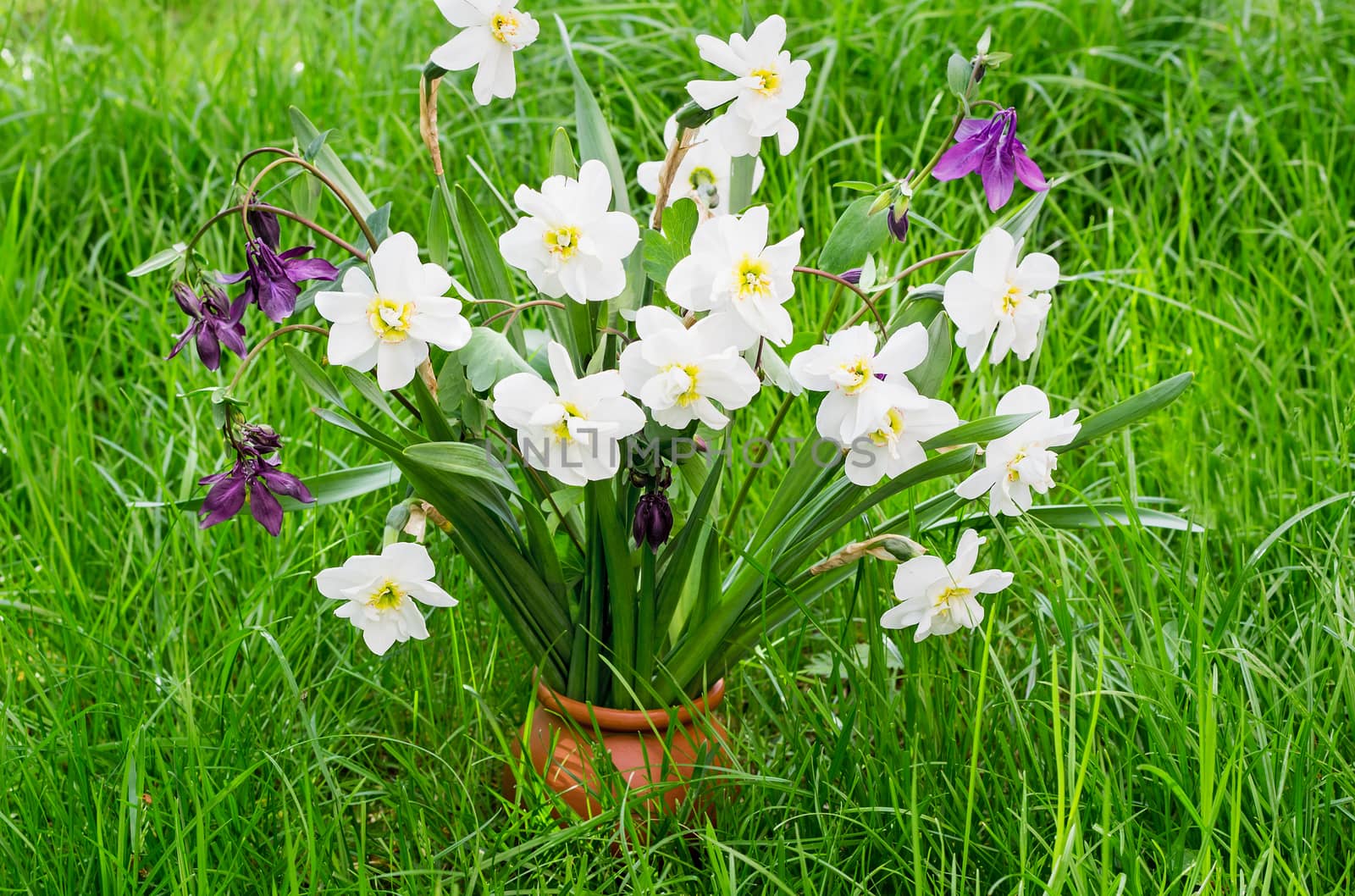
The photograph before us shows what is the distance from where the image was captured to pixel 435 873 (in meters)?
1.15

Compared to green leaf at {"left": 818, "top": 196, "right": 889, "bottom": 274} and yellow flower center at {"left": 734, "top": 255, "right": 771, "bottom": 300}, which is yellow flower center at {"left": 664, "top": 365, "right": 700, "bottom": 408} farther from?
green leaf at {"left": 818, "top": 196, "right": 889, "bottom": 274}

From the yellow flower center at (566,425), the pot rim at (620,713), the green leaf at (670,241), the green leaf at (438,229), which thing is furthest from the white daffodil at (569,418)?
the pot rim at (620,713)

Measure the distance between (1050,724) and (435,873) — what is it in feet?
2.05

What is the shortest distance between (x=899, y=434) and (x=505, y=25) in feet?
Answer: 1.54

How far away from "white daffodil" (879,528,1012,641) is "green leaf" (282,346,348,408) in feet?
1.64

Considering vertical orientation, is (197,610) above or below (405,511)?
below

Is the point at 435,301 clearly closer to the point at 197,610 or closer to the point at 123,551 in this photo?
Result: the point at 197,610

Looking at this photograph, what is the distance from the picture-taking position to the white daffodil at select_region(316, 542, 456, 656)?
1000mm

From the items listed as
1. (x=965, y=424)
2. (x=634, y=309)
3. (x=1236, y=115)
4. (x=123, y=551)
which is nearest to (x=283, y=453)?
(x=123, y=551)

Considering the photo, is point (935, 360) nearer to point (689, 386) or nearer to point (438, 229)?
point (689, 386)

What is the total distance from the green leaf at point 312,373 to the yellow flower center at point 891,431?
0.44m

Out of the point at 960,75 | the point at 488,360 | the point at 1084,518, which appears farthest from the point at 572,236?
the point at 1084,518

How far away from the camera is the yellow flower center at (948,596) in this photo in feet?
3.56

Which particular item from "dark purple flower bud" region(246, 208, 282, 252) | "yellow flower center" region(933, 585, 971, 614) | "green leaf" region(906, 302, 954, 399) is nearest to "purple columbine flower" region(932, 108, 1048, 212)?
"green leaf" region(906, 302, 954, 399)
